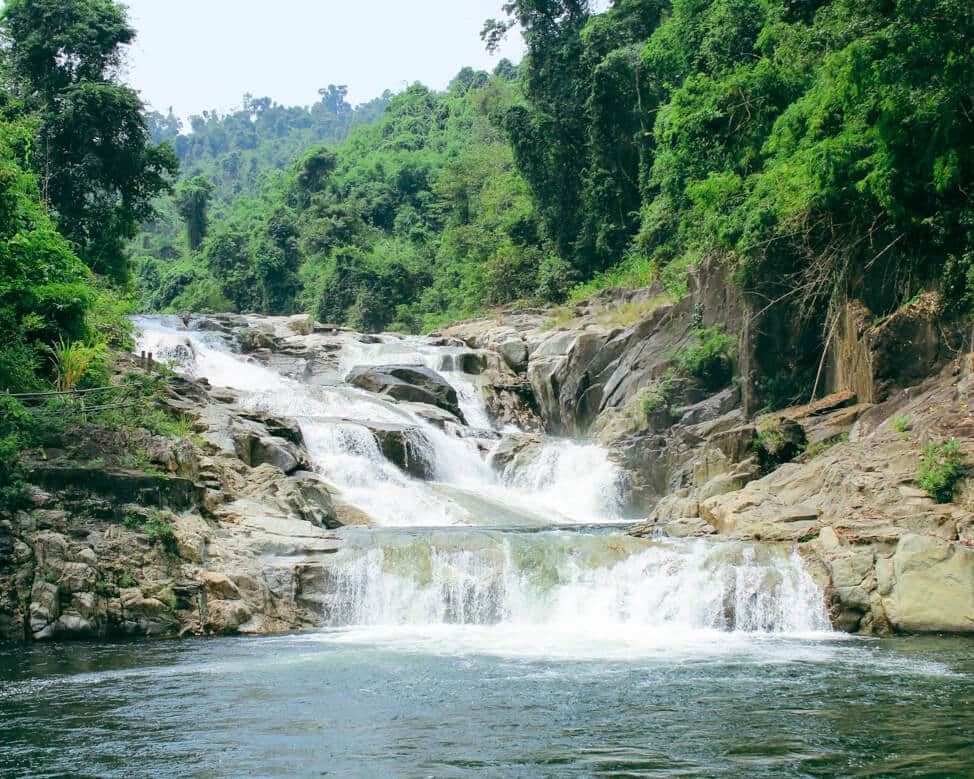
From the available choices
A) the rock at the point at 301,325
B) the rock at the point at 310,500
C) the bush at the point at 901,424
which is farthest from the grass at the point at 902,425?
the rock at the point at 301,325

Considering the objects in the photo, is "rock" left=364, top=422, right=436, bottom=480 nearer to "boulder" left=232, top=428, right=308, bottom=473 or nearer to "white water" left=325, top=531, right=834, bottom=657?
"boulder" left=232, top=428, right=308, bottom=473

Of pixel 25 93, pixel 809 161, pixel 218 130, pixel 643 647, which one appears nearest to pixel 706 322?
pixel 809 161

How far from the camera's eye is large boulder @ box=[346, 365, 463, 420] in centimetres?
2525

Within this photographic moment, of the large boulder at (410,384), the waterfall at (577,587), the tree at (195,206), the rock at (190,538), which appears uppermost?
the tree at (195,206)

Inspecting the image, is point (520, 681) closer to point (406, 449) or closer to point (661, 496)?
point (661, 496)

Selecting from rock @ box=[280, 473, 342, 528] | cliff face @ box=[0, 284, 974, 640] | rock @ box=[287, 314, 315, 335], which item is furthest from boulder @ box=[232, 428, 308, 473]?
rock @ box=[287, 314, 315, 335]

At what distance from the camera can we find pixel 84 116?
24.8 metres

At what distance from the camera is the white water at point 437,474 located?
18.4m

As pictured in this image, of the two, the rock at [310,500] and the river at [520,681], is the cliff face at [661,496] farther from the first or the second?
the river at [520,681]

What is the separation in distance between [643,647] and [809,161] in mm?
9211

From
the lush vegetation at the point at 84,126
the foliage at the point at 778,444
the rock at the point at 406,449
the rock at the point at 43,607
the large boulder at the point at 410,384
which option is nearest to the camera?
the rock at the point at 43,607

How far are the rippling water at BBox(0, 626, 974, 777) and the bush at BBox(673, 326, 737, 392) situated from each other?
36.1 feet

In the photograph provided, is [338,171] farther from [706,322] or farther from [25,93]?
[706,322]

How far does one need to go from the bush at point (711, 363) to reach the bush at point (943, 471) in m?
8.89
